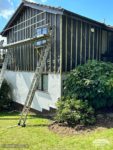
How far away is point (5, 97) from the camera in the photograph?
1927cm

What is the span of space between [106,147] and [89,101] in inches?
153

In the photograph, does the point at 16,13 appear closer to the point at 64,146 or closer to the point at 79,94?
the point at 79,94

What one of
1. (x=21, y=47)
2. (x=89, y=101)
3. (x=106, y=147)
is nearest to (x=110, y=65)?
(x=89, y=101)

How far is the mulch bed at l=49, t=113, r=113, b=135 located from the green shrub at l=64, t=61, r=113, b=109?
1.97 feet

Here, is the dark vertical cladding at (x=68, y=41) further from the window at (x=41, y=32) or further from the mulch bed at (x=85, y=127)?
the mulch bed at (x=85, y=127)

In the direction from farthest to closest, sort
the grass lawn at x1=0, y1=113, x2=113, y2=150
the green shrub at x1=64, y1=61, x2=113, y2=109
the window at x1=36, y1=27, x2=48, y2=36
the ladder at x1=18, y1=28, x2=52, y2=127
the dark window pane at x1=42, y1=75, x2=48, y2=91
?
the dark window pane at x1=42, y1=75, x2=48, y2=91 → the window at x1=36, y1=27, x2=48, y2=36 → the ladder at x1=18, y1=28, x2=52, y2=127 → the green shrub at x1=64, y1=61, x2=113, y2=109 → the grass lawn at x1=0, y1=113, x2=113, y2=150

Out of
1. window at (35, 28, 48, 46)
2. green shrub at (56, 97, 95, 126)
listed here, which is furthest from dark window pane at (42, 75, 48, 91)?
green shrub at (56, 97, 95, 126)

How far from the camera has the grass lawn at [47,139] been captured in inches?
360

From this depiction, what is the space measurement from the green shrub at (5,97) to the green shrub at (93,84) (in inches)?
285

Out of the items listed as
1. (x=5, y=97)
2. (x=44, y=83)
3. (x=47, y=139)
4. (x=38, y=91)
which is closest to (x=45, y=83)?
(x=44, y=83)

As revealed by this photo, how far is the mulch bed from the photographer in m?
11.1

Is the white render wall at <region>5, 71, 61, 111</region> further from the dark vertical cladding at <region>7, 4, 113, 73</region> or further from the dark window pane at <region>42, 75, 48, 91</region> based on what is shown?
the dark vertical cladding at <region>7, 4, 113, 73</region>

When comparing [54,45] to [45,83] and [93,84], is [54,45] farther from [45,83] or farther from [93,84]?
[93,84]

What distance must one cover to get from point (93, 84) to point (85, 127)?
6.79 ft
